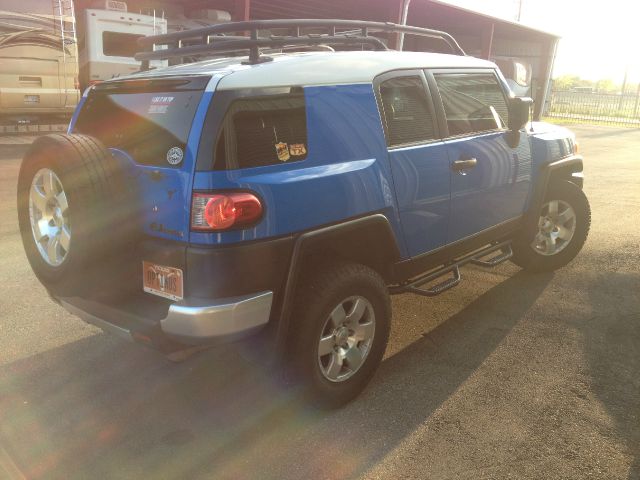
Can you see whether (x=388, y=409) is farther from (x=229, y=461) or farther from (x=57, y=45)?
(x=57, y=45)

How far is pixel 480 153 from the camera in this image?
389 cm

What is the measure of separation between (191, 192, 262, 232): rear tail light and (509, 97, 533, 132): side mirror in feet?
8.16

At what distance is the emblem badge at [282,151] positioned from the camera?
268 centimetres

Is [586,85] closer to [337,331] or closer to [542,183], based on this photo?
[542,183]

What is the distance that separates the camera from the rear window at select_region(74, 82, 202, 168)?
264 cm

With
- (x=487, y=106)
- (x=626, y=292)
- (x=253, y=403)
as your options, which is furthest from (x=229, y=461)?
(x=626, y=292)

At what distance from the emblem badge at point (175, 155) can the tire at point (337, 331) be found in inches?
33.8

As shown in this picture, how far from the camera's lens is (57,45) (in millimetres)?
12438

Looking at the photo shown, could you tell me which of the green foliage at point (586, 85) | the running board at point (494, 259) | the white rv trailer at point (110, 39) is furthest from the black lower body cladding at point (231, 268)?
the green foliage at point (586, 85)

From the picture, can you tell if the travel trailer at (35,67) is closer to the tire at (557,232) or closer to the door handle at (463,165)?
the tire at (557,232)

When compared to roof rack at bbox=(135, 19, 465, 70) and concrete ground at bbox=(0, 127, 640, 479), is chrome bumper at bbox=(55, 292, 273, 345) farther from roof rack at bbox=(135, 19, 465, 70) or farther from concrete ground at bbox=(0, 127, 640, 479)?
roof rack at bbox=(135, 19, 465, 70)

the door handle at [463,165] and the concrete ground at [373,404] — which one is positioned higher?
the door handle at [463,165]

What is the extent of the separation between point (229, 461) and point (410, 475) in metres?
0.82

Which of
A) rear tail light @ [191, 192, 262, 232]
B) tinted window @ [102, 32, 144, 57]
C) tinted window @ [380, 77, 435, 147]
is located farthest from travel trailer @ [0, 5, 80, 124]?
rear tail light @ [191, 192, 262, 232]
